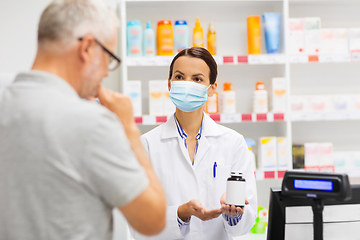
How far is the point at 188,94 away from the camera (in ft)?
5.77

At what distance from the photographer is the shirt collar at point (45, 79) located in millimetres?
812

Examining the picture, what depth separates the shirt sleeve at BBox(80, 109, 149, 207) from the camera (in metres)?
0.75

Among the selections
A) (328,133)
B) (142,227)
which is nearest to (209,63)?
(142,227)

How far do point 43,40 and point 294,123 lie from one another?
2875mm

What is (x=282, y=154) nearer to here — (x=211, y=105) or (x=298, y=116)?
(x=298, y=116)

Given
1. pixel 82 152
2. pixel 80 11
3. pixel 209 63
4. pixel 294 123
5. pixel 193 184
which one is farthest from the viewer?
pixel 294 123

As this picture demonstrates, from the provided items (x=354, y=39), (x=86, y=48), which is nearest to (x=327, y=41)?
(x=354, y=39)

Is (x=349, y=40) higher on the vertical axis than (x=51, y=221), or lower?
→ higher

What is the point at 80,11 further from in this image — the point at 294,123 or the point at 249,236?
the point at 294,123

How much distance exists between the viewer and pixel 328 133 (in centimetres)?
338

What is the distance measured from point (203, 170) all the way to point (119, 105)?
2.86 ft

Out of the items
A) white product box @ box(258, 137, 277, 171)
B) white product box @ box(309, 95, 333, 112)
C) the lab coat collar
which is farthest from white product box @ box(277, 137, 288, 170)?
the lab coat collar

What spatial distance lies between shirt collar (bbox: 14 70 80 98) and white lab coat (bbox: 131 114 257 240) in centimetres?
92

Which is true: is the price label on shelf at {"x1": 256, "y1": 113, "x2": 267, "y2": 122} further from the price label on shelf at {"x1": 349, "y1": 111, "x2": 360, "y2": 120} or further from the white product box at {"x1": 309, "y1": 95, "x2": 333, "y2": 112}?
the price label on shelf at {"x1": 349, "y1": 111, "x2": 360, "y2": 120}
